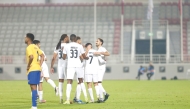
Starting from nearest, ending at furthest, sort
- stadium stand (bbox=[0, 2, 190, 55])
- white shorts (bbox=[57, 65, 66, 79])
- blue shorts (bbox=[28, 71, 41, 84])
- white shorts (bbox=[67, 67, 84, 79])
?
1. blue shorts (bbox=[28, 71, 41, 84])
2. white shorts (bbox=[67, 67, 84, 79])
3. white shorts (bbox=[57, 65, 66, 79])
4. stadium stand (bbox=[0, 2, 190, 55])

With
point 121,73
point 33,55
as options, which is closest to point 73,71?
point 33,55

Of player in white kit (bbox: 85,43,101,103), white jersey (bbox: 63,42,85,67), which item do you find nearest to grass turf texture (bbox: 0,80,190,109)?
player in white kit (bbox: 85,43,101,103)

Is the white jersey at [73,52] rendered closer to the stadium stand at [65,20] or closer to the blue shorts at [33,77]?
the blue shorts at [33,77]

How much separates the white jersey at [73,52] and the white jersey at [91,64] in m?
1.02

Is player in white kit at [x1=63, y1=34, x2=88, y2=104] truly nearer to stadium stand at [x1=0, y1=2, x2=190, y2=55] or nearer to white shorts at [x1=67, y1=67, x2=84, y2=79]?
white shorts at [x1=67, y1=67, x2=84, y2=79]

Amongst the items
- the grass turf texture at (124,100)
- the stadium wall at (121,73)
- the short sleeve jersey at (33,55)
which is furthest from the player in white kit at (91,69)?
the stadium wall at (121,73)

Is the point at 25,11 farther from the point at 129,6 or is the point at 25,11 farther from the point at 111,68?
the point at 111,68

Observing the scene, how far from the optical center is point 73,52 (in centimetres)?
1948

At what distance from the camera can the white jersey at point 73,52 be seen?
19.5m

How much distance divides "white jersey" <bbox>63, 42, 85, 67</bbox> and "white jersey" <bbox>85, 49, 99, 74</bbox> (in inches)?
40.1

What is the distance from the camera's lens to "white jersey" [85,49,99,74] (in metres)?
20.5

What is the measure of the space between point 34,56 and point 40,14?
174 ft

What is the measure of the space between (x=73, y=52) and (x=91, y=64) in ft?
4.43

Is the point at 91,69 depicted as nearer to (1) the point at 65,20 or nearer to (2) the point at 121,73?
(2) the point at 121,73
